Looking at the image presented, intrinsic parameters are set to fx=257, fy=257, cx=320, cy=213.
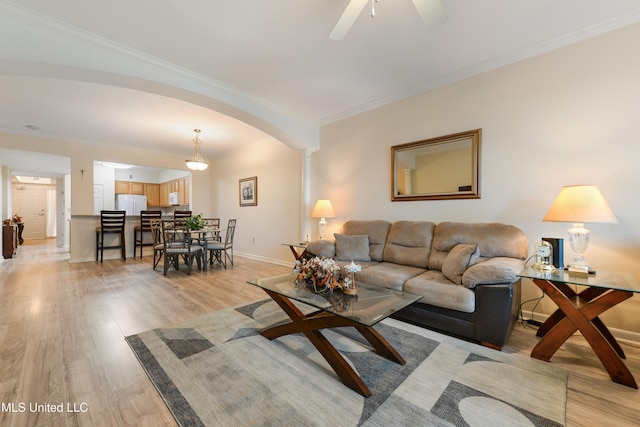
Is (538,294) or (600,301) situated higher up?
(600,301)

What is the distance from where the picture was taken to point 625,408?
4.49 ft

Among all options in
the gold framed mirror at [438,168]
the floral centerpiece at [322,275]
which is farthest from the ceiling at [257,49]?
the floral centerpiece at [322,275]

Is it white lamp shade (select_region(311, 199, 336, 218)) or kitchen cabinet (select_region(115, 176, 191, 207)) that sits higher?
kitchen cabinet (select_region(115, 176, 191, 207))

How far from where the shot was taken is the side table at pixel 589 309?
1576 millimetres

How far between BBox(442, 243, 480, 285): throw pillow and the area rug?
51cm

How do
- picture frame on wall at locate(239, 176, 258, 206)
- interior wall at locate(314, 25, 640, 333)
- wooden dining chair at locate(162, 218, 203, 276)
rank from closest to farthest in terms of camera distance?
interior wall at locate(314, 25, 640, 333) → wooden dining chair at locate(162, 218, 203, 276) → picture frame on wall at locate(239, 176, 258, 206)

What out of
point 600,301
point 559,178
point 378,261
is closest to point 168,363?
point 378,261

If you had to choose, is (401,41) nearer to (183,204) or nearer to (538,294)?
(538,294)

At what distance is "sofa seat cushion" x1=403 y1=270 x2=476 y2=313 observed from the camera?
6.58 feet

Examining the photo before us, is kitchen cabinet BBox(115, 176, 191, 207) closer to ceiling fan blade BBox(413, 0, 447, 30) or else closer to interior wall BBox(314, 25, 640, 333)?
interior wall BBox(314, 25, 640, 333)

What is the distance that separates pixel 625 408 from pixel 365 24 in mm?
3010

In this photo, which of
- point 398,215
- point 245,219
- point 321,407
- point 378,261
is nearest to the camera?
point 321,407

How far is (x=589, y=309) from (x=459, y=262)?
813 mm

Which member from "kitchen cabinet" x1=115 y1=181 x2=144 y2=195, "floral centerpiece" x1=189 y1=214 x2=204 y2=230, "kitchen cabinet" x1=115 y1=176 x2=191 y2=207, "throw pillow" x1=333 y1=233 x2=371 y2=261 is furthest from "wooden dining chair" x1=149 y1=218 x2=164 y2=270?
"kitchen cabinet" x1=115 y1=181 x2=144 y2=195
